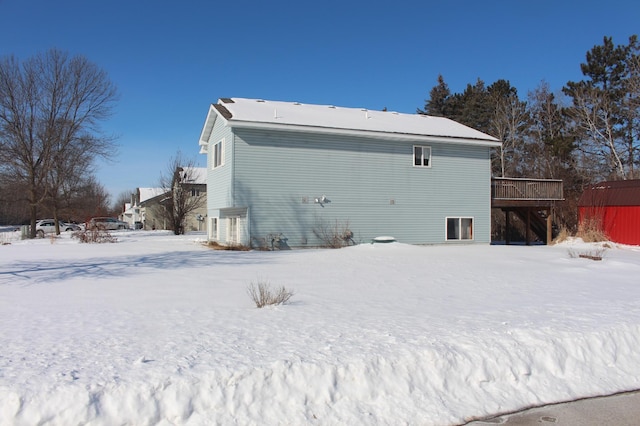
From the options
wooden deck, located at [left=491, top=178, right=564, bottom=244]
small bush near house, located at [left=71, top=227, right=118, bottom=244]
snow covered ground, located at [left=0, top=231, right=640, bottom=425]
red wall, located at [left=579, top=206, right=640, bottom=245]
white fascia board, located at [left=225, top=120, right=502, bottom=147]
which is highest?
white fascia board, located at [left=225, top=120, right=502, bottom=147]

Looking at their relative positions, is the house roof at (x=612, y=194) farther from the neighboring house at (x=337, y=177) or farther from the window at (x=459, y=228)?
the window at (x=459, y=228)

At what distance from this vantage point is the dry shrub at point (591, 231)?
25.7 meters

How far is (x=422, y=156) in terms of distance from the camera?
23297 millimetres

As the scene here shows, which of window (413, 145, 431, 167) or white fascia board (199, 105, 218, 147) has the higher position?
white fascia board (199, 105, 218, 147)

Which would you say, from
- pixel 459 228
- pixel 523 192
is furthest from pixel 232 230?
pixel 523 192

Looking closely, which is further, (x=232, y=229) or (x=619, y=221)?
(x=619, y=221)

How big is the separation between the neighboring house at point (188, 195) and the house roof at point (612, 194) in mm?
27546

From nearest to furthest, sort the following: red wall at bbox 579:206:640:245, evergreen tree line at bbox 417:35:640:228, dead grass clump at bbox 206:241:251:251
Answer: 1. dead grass clump at bbox 206:241:251:251
2. red wall at bbox 579:206:640:245
3. evergreen tree line at bbox 417:35:640:228

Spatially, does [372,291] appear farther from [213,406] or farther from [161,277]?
[213,406]

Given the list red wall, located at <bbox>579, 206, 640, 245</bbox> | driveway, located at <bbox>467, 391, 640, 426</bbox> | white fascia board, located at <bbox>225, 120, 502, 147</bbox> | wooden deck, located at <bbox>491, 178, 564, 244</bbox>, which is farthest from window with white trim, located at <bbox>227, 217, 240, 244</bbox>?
red wall, located at <bbox>579, 206, 640, 245</bbox>

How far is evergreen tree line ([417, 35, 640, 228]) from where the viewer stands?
35.6 m

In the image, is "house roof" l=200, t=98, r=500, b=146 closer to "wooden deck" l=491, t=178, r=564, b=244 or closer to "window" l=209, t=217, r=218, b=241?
"wooden deck" l=491, t=178, r=564, b=244

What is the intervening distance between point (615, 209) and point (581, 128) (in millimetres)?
13353

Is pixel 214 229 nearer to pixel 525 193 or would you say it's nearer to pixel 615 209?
pixel 525 193
